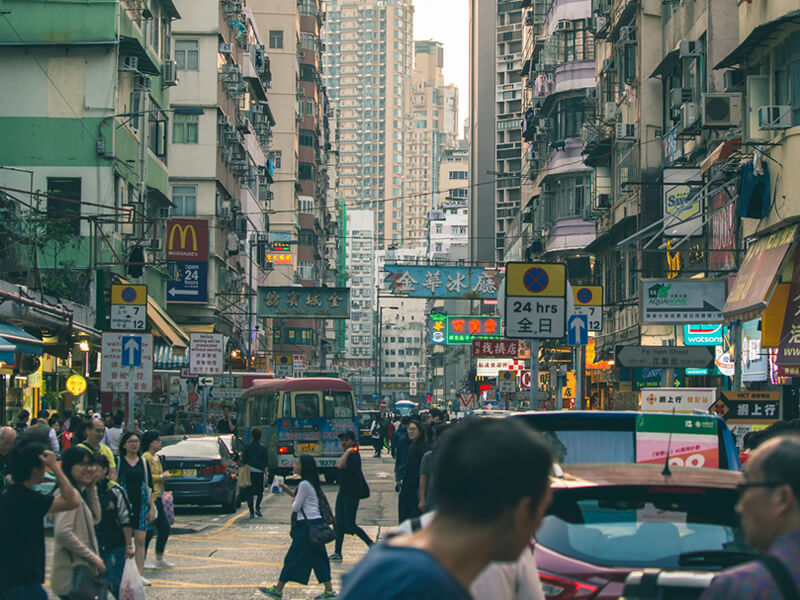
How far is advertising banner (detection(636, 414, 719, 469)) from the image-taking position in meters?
8.32

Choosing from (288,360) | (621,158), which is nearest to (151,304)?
(621,158)

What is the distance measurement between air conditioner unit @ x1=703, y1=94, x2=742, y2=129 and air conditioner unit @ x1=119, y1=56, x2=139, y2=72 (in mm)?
19840

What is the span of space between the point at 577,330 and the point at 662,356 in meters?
2.55

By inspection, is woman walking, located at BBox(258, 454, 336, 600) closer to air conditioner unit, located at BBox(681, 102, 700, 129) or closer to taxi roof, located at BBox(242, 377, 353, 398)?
air conditioner unit, located at BBox(681, 102, 700, 129)

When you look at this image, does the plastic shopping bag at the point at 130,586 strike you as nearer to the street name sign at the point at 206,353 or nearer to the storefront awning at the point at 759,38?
the storefront awning at the point at 759,38

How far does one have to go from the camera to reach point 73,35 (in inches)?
1441

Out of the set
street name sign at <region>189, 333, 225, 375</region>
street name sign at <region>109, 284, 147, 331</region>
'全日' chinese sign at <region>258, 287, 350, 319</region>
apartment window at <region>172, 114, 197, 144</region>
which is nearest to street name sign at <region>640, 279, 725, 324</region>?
street name sign at <region>109, 284, 147, 331</region>

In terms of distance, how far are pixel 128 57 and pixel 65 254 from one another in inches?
260

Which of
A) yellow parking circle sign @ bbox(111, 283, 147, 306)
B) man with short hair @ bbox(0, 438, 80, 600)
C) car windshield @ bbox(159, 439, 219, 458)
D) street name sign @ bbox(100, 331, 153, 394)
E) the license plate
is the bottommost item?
the license plate

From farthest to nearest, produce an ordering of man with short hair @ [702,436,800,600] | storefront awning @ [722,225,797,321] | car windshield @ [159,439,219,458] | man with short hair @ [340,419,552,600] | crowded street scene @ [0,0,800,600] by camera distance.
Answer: car windshield @ [159,439,219,458] < storefront awning @ [722,225,797,321] < crowded street scene @ [0,0,800,600] < man with short hair @ [702,436,800,600] < man with short hair @ [340,419,552,600]

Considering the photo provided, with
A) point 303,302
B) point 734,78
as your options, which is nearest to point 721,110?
point 734,78

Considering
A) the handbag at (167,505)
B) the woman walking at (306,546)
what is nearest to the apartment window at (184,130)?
the handbag at (167,505)

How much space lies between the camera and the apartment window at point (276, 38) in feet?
318

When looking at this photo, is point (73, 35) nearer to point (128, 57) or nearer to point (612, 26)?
point (128, 57)
